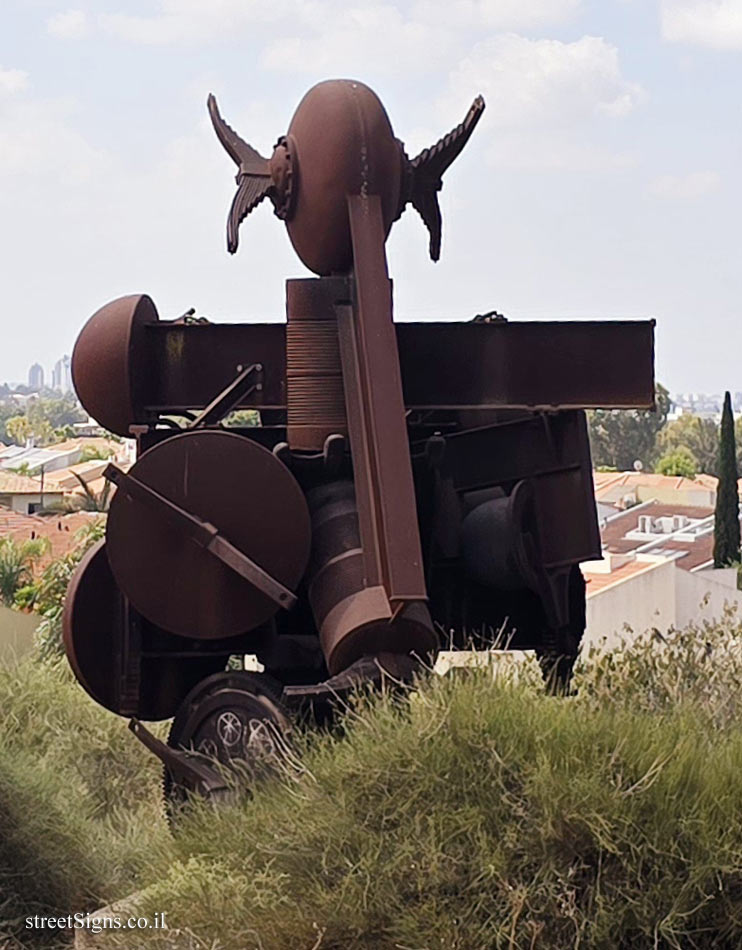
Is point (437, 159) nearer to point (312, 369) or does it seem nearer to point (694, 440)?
point (312, 369)

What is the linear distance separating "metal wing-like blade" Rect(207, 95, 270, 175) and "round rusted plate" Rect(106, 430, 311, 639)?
1.60m

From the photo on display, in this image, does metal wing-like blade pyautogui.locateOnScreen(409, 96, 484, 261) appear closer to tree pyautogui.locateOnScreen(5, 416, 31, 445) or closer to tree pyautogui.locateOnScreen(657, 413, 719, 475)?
tree pyautogui.locateOnScreen(657, 413, 719, 475)

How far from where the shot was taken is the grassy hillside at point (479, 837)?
549cm

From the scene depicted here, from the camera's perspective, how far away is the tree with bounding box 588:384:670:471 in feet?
352

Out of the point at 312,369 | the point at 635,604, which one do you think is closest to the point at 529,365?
the point at 312,369

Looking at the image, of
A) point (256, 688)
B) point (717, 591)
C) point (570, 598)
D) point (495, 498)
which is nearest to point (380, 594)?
point (256, 688)

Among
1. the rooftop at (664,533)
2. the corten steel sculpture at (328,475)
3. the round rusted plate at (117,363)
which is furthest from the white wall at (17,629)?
the rooftop at (664,533)

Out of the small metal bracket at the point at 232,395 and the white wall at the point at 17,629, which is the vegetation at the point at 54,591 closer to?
the white wall at the point at 17,629

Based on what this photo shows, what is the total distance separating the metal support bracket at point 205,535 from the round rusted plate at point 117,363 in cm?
106

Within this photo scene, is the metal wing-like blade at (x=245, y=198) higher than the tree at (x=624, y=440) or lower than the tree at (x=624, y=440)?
higher

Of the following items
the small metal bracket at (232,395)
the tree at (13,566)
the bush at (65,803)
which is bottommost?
the tree at (13,566)

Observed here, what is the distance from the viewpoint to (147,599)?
781 centimetres

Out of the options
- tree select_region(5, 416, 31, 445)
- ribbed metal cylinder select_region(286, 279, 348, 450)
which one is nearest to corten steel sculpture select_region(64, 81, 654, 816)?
ribbed metal cylinder select_region(286, 279, 348, 450)

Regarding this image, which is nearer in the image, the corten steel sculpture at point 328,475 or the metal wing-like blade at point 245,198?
the corten steel sculpture at point 328,475
